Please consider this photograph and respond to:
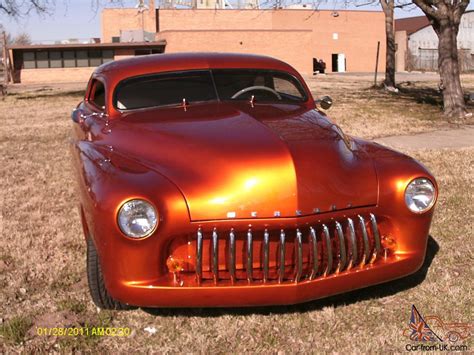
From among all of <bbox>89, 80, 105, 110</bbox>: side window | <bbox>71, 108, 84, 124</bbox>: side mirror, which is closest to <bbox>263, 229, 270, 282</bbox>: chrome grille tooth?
<bbox>89, 80, 105, 110</bbox>: side window

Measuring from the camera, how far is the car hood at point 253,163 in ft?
9.30

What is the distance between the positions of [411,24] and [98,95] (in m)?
62.4

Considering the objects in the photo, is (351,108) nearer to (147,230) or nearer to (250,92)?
(250,92)

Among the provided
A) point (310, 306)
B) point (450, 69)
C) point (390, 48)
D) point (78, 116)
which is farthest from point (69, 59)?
point (310, 306)

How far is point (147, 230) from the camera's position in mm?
2744

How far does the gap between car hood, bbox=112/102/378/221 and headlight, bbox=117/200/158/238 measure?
0.20 m

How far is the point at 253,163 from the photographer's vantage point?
9.76 ft

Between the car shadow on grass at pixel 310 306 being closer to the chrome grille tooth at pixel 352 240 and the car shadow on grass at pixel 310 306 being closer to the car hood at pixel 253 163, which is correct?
the chrome grille tooth at pixel 352 240

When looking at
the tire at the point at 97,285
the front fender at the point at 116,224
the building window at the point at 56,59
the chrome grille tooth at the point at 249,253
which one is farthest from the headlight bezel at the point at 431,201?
the building window at the point at 56,59

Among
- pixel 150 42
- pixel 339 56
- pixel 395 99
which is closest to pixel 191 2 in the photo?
pixel 150 42

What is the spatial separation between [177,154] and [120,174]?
0.37 metres

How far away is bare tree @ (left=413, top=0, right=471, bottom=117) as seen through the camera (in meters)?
12.1

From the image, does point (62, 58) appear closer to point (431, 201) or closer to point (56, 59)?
point (56, 59)

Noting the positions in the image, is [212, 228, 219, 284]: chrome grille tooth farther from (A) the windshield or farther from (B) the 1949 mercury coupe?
(A) the windshield
